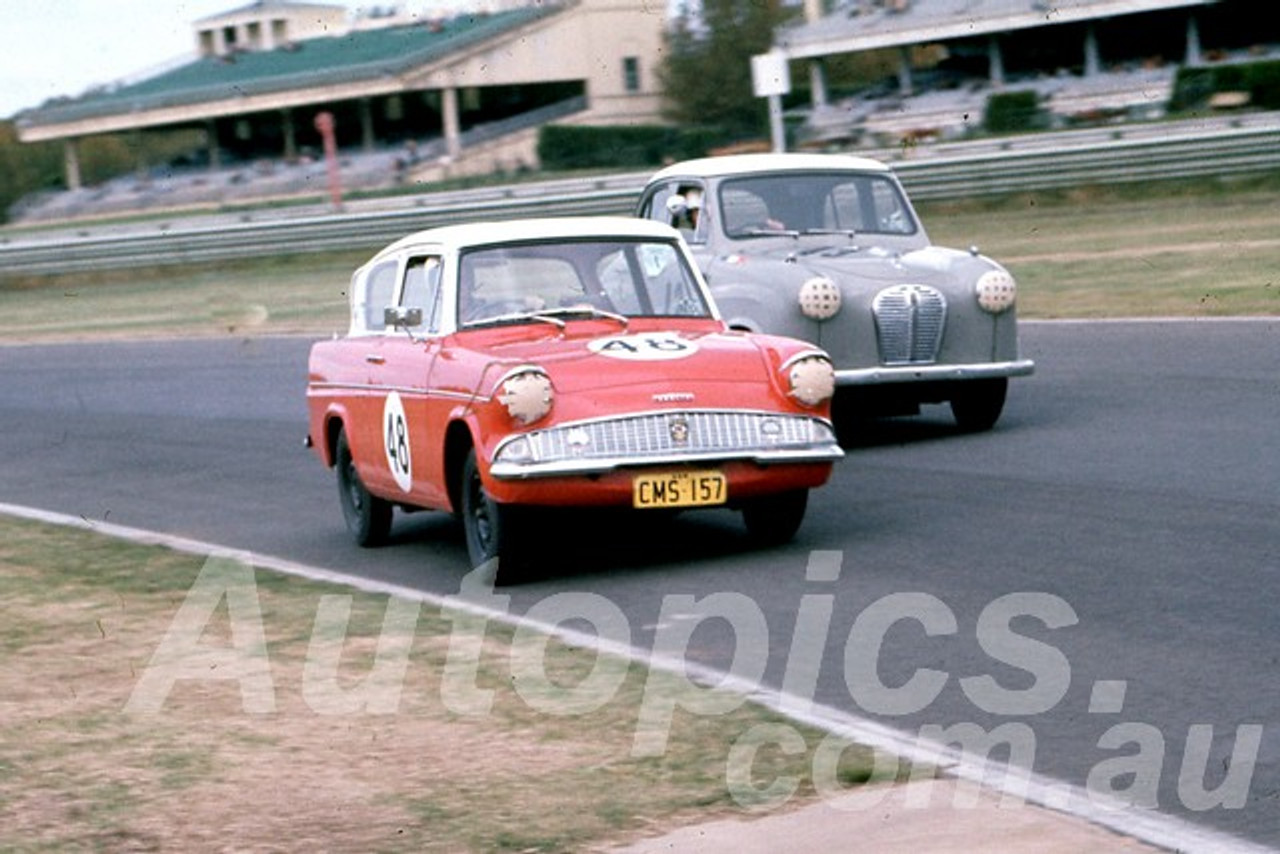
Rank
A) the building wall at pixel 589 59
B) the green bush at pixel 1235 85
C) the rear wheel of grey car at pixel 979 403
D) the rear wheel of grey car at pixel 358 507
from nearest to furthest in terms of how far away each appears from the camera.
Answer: the rear wheel of grey car at pixel 358 507
the rear wheel of grey car at pixel 979 403
the green bush at pixel 1235 85
the building wall at pixel 589 59

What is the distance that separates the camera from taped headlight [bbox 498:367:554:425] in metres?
9.70

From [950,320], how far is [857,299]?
586 millimetres

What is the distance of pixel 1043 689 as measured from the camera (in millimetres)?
7086

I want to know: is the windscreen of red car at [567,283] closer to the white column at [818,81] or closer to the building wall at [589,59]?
the white column at [818,81]

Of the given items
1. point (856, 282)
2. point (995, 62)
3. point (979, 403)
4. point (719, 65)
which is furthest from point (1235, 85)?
point (856, 282)

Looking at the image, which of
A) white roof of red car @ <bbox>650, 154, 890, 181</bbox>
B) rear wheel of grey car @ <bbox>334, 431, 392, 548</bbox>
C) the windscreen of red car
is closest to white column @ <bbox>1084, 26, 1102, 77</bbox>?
white roof of red car @ <bbox>650, 154, 890, 181</bbox>

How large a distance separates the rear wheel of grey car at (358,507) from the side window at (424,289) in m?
0.93

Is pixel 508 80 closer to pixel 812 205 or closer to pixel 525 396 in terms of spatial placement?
pixel 812 205

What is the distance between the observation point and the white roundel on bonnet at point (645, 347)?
33.0ft

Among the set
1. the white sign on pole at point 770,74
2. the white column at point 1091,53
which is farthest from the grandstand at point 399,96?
the white sign on pole at point 770,74

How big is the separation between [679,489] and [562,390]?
2.11 feet

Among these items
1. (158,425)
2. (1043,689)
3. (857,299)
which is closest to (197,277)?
(158,425)

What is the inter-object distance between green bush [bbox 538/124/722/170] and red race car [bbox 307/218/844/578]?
1646 inches

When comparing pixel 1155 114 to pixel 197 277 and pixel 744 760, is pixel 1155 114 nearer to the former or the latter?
pixel 197 277
